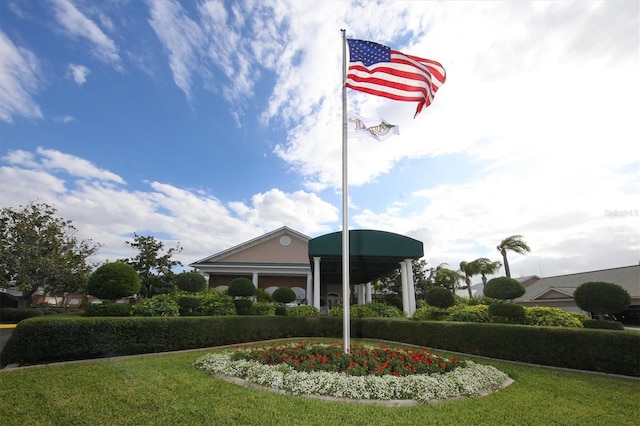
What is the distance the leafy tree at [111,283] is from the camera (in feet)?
49.0

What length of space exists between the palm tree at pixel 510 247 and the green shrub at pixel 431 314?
2338cm

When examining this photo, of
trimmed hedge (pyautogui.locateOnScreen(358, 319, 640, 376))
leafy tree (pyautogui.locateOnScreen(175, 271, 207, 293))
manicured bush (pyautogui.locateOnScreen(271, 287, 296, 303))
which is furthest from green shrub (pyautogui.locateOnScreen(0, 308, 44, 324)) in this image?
trimmed hedge (pyautogui.locateOnScreen(358, 319, 640, 376))

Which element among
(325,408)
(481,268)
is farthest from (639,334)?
(481,268)

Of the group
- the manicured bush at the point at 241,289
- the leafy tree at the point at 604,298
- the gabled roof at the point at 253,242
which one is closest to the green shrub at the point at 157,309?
the manicured bush at the point at 241,289

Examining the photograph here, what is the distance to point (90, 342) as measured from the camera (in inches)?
350

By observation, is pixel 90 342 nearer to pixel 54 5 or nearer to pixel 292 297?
pixel 54 5

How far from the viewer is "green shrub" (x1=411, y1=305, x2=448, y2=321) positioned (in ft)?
52.6

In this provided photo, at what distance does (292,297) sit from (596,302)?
14.3 metres

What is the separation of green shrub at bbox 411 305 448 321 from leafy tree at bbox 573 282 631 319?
5.54 metres

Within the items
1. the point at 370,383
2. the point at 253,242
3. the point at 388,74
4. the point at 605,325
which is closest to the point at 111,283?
the point at 370,383

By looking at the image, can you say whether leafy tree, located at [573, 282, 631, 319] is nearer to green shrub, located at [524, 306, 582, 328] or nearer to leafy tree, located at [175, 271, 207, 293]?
green shrub, located at [524, 306, 582, 328]

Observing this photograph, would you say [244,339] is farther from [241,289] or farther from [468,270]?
[468,270]

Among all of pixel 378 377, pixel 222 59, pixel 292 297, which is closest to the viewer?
pixel 378 377

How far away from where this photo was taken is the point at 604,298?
1180 cm
